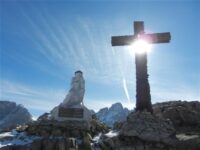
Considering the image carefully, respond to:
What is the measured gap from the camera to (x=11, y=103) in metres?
162

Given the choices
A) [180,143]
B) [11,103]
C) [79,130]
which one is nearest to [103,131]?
[79,130]

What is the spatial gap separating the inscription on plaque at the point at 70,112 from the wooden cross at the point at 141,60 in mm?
5794

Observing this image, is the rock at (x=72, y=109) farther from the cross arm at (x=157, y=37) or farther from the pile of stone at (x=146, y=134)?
the cross arm at (x=157, y=37)

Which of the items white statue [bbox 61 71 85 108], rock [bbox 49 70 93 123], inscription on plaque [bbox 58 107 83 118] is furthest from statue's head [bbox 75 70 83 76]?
inscription on plaque [bbox 58 107 83 118]

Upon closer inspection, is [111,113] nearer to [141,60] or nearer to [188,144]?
[141,60]

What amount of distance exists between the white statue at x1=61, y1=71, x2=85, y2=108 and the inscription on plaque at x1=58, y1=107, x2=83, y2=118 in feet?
1.09

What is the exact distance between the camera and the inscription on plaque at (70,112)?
704 inches

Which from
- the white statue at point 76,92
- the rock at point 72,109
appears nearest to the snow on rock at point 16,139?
the rock at point 72,109

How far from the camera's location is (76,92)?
18.9 m

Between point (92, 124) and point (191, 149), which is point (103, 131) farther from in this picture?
point (191, 149)

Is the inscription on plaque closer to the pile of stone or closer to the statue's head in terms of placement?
the statue's head

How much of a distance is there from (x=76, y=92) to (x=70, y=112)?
1.71 metres

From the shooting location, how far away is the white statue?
726 inches

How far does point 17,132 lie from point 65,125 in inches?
139
